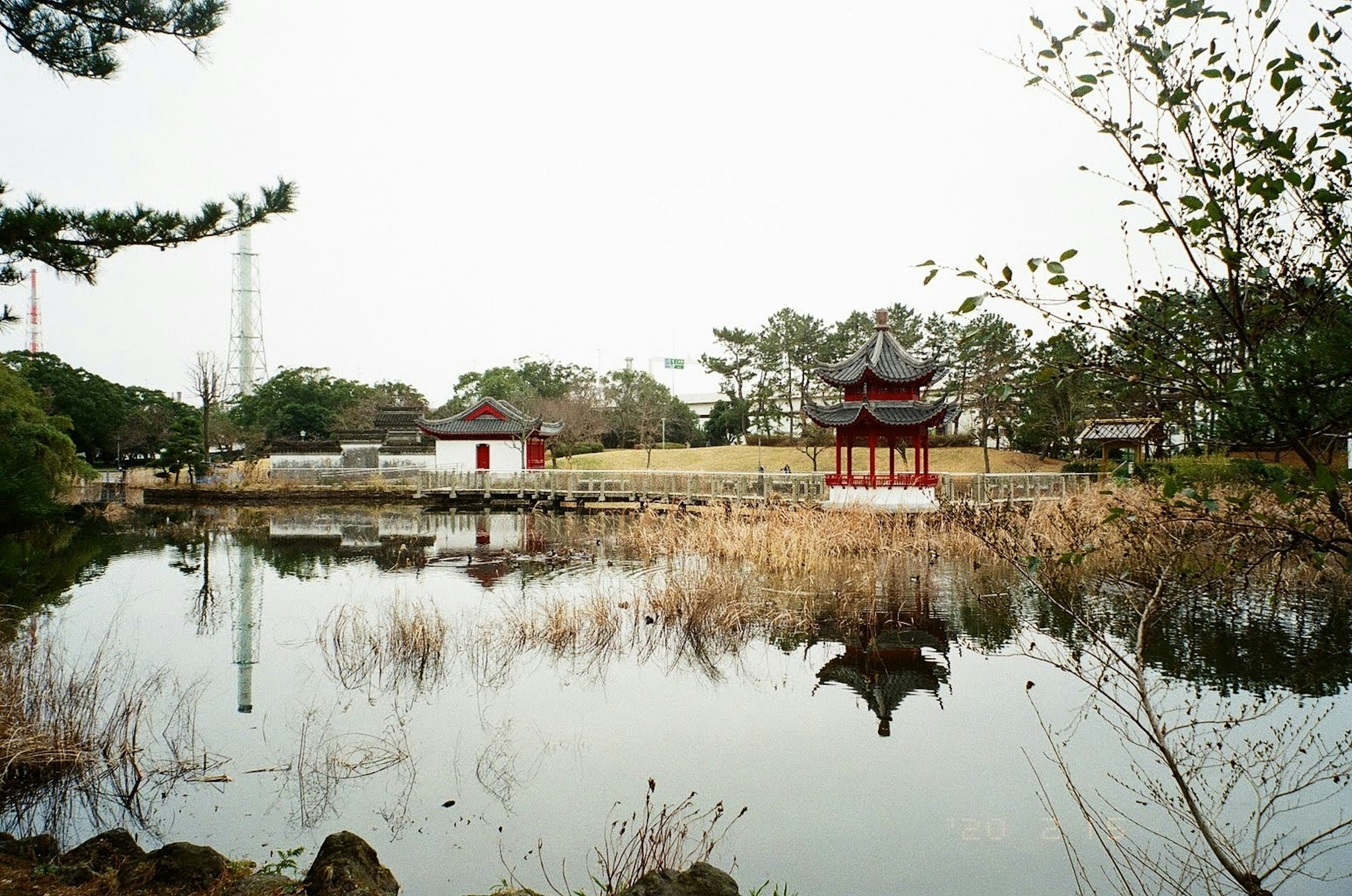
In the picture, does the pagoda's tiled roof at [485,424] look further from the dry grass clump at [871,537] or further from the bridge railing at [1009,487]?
the bridge railing at [1009,487]

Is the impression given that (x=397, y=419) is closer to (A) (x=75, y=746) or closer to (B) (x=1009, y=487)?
(B) (x=1009, y=487)

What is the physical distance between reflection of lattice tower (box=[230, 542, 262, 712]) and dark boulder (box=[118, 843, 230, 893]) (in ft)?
12.1

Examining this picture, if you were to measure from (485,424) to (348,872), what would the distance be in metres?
34.5

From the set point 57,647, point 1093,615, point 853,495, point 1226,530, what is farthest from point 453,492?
point 1226,530

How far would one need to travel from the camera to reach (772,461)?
4262cm

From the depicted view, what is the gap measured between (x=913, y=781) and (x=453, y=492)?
27.4 m

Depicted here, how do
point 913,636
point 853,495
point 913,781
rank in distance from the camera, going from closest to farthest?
point 913,781 → point 913,636 → point 853,495

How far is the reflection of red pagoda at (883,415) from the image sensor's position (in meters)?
21.5

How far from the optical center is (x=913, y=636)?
11.0 meters

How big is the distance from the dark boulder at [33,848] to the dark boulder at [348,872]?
141cm

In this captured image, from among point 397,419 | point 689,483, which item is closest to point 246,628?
point 689,483

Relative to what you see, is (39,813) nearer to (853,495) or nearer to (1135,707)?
(1135,707)

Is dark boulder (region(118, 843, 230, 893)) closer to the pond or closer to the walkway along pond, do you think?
the pond

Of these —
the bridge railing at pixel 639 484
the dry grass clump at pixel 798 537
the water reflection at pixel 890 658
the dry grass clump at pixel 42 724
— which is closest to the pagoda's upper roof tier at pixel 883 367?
the bridge railing at pixel 639 484
